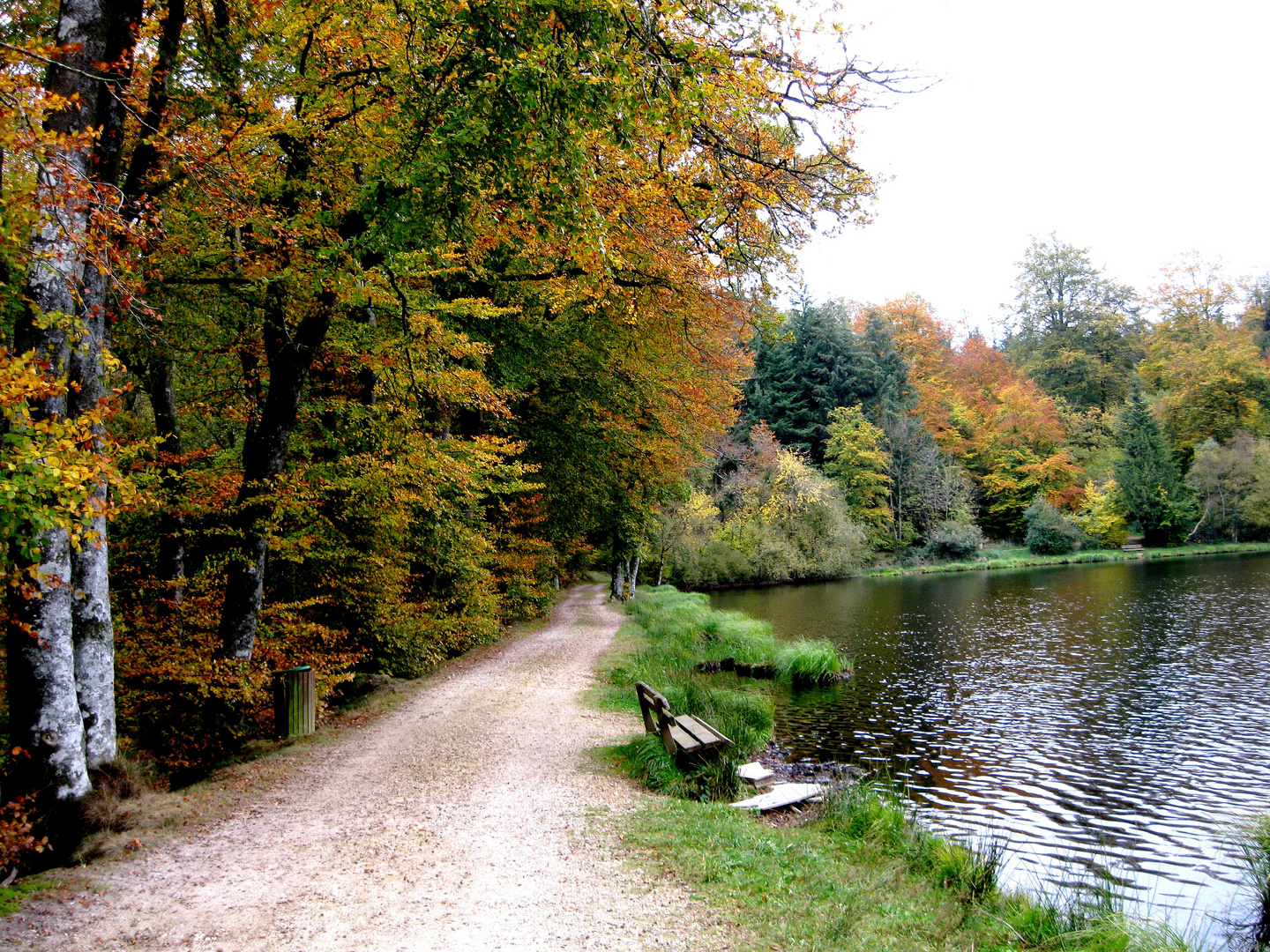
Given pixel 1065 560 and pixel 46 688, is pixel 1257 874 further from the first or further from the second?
pixel 1065 560

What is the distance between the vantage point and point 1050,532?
4534 cm

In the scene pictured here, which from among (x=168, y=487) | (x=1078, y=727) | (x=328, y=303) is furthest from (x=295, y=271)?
(x=1078, y=727)

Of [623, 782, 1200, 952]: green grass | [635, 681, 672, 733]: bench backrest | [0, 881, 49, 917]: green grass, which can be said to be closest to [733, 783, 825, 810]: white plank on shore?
[623, 782, 1200, 952]: green grass

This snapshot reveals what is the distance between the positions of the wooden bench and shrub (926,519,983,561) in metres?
40.8

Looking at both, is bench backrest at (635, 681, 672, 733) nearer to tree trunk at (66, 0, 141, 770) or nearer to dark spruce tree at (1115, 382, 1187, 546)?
tree trunk at (66, 0, 141, 770)

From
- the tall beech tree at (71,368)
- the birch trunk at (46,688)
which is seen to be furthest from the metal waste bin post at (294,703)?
the birch trunk at (46,688)

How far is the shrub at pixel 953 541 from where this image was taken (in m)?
44.6

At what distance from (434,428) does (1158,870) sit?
11.0 m

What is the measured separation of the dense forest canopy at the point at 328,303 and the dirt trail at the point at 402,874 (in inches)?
47.2

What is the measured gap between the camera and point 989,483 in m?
49.9

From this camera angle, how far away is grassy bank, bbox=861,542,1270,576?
42500 millimetres

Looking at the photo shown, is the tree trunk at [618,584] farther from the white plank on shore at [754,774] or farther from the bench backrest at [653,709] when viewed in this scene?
the white plank on shore at [754,774]

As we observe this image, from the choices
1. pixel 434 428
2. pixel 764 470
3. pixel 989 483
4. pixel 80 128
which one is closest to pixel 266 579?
pixel 434 428

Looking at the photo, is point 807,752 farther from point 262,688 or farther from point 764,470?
point 764,470
